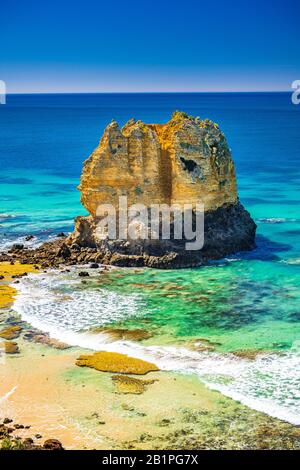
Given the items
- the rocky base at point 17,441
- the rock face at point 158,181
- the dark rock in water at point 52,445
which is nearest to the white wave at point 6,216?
the rock face at point 158,181

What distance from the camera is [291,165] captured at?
99.1 metres

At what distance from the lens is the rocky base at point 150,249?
159 ft

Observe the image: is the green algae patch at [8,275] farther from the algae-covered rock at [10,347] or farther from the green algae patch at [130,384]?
the green algae patch at [130,384]

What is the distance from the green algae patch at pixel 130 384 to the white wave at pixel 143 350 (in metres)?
1.72

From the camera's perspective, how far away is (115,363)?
32.6 metres

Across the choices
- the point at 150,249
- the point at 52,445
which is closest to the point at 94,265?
the point at 150,249

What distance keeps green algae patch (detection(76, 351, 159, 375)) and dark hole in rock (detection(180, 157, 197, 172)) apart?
1922 centimetres

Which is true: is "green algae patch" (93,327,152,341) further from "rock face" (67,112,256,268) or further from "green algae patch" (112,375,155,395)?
"rock face" (67,112,256,268)

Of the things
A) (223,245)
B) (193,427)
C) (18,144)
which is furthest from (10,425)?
(18,144)

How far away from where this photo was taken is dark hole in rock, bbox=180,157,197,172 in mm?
49400

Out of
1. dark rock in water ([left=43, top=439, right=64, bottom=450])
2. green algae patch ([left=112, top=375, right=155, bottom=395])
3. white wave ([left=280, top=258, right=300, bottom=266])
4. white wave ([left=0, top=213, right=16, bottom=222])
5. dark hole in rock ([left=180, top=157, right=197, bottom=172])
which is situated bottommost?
dark rock in water ([left=43, top=439, right=64, bottom=450])

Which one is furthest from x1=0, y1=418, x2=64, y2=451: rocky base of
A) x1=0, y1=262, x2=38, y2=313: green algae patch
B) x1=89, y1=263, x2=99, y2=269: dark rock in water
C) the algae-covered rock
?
x1=89, y1=263, x2=99, y2=269: dark rock in water

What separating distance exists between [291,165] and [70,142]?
6015 centimetres

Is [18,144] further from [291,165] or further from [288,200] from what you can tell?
[288,200]
